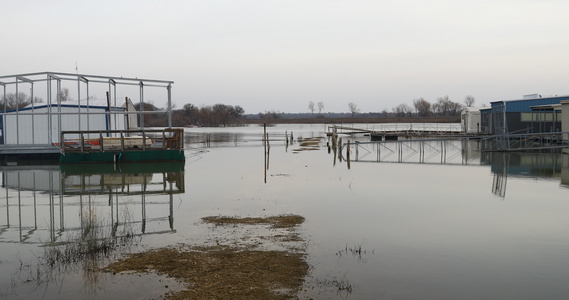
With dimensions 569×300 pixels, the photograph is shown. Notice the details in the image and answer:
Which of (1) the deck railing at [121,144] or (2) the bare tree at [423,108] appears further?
(2) the bare tree at [423,108]

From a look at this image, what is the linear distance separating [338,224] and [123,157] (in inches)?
772

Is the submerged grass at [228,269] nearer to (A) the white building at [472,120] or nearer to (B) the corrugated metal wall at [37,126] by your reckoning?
(B) the corrugated metal wall at [37,126]

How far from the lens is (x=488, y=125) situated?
5628 cm

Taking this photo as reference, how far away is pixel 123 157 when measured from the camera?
28953mm

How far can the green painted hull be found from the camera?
28453mm

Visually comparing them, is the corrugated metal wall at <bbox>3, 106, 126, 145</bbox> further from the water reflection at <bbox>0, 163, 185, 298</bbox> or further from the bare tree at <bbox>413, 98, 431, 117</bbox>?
the bare tree at <bbox>413, 98, 431, 117</bbox>

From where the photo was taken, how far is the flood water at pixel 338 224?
7.97 meters

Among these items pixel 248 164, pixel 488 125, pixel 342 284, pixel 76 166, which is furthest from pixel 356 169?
pixel 488 125

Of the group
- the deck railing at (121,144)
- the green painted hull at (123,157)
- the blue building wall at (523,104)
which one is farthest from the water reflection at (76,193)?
the blue building wall at (523,104)

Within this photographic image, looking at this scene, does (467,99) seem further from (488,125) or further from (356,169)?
(356,169)

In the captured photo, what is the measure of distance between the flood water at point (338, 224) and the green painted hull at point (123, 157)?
3.07 meters

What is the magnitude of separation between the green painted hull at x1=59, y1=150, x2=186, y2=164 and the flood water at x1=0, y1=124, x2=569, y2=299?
3.07 meters

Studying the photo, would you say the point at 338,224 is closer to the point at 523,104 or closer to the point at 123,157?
the point at 123,157

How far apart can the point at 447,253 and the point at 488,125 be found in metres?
50.7
